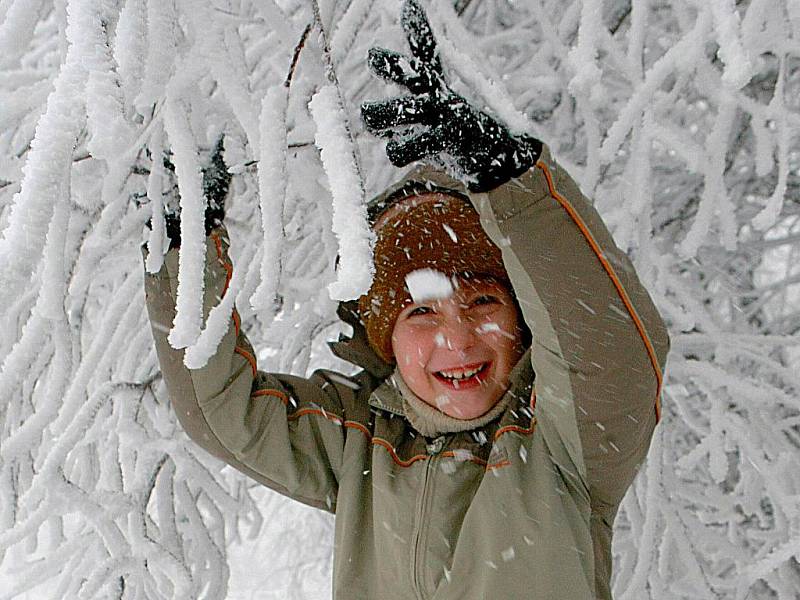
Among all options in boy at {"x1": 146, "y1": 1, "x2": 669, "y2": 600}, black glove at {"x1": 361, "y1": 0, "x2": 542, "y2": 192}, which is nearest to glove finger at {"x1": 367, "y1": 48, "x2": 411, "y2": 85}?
black glove at {"x1": 361, "y1": 0, "x2": 542, "y2": 192}

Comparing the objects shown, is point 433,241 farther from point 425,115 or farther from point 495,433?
point 425,115

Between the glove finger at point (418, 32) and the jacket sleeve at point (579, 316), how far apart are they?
245mm

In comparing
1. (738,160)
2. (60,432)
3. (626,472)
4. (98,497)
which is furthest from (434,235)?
(738,160)

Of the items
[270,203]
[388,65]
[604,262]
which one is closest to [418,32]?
[388,65]

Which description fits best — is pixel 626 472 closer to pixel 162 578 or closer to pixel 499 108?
pixel 499 108

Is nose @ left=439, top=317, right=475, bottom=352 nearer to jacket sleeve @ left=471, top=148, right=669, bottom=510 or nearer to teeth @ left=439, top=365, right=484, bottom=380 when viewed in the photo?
teeth @ left=439, top=365, right=484, bottom=380

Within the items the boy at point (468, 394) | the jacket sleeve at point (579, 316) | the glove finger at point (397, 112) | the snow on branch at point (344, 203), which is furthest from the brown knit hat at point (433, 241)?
the snow on branch at point (344, 203)

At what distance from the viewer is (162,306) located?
63.9 inches

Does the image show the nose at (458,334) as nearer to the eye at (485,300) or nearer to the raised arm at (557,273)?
the eye at (485,300)

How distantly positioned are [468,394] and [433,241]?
12.8 inches

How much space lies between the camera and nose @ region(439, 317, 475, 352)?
163 cm

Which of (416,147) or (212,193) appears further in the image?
(212,193)

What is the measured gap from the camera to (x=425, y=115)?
1058 millimetres

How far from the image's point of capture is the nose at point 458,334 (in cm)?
163
